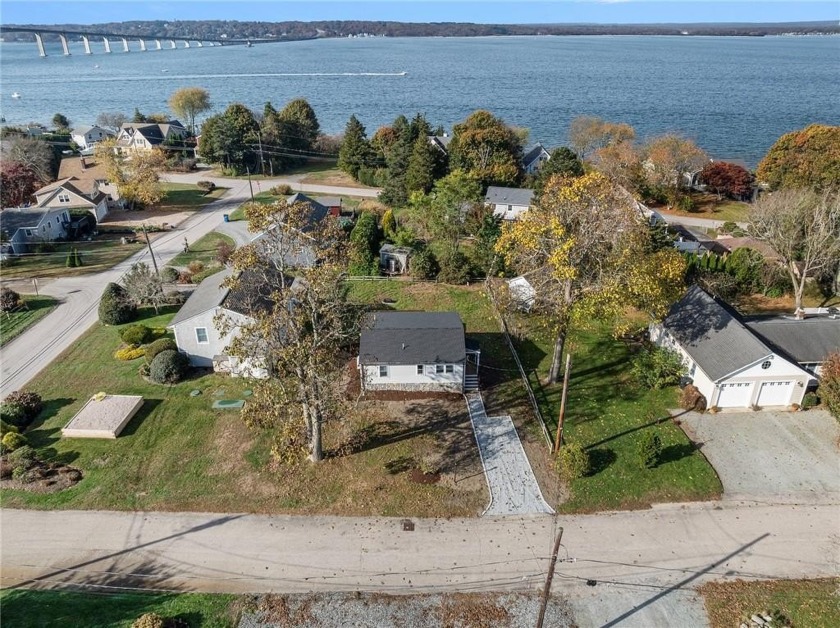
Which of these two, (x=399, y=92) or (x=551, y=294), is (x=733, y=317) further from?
(x=399, y=92)

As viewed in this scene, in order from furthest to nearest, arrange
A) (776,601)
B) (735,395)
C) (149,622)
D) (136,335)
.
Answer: (136,335) → (735,395) → (776,601) → (149,622)

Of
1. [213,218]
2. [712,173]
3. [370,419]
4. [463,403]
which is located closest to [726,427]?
[463,403]

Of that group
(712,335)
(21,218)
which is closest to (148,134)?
(21,218)

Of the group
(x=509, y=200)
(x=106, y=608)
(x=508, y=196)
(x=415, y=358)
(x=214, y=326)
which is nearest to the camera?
(x=106, y=608)

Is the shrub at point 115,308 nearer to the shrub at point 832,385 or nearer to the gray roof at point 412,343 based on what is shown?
the gray roof at point 412,343

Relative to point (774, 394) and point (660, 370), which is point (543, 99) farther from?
point (774, 394)

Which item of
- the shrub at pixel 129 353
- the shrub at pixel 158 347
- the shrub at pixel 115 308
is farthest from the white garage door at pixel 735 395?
the shrub at pixel 115 308
